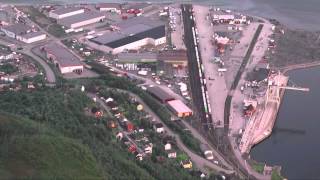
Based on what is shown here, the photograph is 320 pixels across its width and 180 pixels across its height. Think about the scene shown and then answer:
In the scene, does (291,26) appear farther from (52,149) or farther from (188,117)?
(52,149)

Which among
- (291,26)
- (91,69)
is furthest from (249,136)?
(291,26)

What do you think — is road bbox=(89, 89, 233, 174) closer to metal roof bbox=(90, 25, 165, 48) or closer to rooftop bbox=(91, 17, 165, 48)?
metal roof bbox=(90, 25, 165, 48)

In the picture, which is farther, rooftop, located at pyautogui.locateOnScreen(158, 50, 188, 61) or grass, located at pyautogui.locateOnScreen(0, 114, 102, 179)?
rooftop, located at pyautogui.locateOnScreen(158, 50, 188, 61)

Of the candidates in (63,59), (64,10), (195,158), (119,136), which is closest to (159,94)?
(119,136)

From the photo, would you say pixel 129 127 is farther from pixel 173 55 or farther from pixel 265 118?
pixel 173 55

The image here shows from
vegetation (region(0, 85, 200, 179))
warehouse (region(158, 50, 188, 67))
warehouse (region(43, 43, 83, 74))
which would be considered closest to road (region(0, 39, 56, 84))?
warehouse (region(43, 43, 83, 74))

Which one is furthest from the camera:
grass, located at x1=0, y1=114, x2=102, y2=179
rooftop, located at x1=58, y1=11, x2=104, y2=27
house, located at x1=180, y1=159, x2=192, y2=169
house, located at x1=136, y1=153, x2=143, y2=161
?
rooftop, located at x1=58, y1=11, x2=104, y2=27
